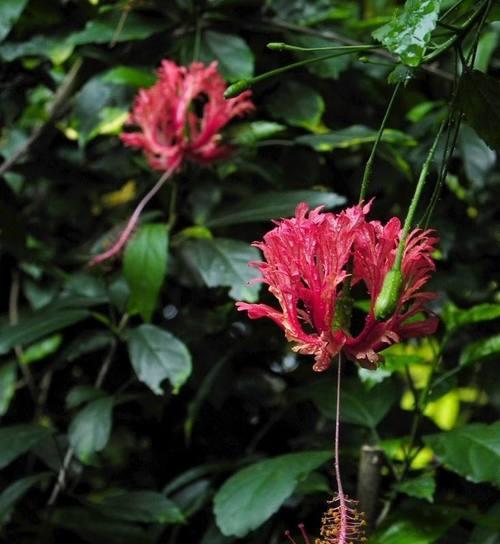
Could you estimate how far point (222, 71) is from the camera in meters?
1.39

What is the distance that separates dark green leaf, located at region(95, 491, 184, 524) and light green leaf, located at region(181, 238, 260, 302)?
13.1 inches

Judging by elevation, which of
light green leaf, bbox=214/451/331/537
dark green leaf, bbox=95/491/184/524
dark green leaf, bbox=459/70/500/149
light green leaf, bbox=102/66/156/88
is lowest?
dark green leaf, bbox=95/491/184/524

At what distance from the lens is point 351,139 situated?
1.30 meters

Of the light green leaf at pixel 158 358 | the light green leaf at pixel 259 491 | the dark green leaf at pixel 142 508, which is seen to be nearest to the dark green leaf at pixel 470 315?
the light green leaf at pixel 259 491

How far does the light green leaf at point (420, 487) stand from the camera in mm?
999

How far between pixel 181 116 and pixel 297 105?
249mm

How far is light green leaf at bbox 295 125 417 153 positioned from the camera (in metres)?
1.30

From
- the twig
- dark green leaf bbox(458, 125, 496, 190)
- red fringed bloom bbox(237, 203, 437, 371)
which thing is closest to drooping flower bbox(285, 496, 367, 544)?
red fringed bloom bbox(237, 203, 437, 371)

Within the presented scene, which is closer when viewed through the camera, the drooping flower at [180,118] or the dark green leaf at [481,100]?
the dark green leaf at [481,100]

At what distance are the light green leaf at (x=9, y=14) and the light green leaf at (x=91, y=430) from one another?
600 mm

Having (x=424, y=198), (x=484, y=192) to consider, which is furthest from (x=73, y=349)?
(x=484, y=192)

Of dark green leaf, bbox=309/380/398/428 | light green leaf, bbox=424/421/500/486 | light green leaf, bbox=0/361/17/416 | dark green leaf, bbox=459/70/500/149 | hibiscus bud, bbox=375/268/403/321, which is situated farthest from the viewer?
light green leaf, bbox=0/361/17/416

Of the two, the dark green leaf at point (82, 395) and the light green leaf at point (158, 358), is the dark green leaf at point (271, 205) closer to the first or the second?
the light green leaf at point (158, 358)

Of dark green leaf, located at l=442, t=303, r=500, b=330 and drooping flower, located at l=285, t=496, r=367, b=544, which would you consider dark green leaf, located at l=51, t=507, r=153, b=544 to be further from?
drooping flower, located at l=285, t=496, r=367, b=544
